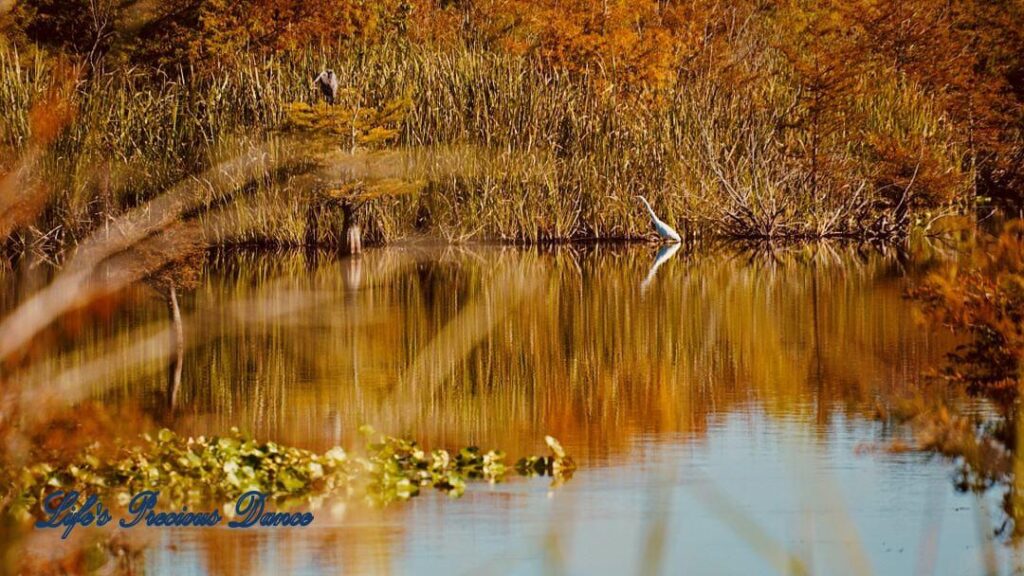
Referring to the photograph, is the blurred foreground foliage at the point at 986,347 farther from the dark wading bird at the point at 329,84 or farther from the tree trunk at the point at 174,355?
the dark wading bird at the point at 329,84

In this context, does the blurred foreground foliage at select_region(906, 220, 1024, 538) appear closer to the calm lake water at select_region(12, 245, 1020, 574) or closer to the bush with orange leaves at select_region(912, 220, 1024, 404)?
the bush with orange leaves at select_region(912, 220, 1024, 404)

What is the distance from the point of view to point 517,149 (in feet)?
75.6

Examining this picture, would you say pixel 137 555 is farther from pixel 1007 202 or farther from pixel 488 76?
pixel 1007 202

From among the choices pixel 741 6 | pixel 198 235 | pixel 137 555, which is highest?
pixel 741 6

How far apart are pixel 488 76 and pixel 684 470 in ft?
53.8

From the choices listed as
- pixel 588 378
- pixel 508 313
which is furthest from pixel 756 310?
pixel 588 378

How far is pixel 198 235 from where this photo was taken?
12031 millimetres

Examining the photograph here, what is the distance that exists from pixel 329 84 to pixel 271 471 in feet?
50.4

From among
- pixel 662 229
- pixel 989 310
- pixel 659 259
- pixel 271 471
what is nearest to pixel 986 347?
pixel 989 310

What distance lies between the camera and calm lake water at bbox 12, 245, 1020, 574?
5660 millimetres

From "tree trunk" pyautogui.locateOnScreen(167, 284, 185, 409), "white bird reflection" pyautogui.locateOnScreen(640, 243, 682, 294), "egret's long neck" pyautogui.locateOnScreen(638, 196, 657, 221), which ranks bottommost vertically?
"tree trunk" pyautogui.locateOnScreen(167, 284, 185, 409)

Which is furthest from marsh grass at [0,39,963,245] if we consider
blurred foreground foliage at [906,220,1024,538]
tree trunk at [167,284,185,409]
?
blurred foreground foliage at [906,220,1024,538]

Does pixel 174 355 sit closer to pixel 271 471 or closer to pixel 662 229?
pixel 271 471

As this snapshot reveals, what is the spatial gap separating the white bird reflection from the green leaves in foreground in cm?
922
